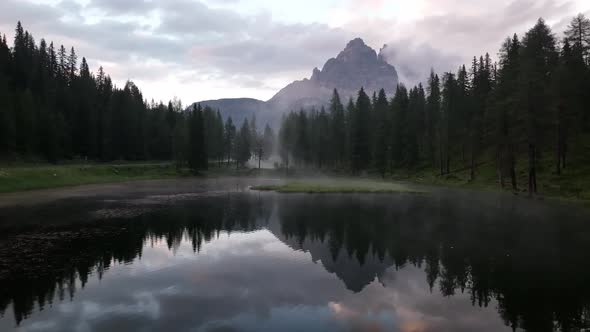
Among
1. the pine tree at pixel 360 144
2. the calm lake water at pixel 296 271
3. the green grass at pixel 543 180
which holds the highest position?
the pine tree at pixel 360 144

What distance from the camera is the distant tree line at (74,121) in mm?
85000

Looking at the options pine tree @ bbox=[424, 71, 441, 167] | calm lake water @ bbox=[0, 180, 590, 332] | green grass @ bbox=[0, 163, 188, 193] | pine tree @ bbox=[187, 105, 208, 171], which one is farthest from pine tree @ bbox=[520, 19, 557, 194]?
pine tree @ bbox=[187, 105, 208, 171]

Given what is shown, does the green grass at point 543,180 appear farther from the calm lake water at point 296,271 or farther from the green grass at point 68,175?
the green grass at point 68,175

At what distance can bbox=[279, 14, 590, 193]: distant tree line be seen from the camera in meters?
49.7

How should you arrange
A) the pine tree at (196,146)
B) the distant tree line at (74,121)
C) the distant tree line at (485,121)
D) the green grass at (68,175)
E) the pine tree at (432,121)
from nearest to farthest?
the distant tree line at (485,121), the green grass at (68,175), the distant tree line at (74,121), the pine tree at (432,121), the pine tree at (196,146)

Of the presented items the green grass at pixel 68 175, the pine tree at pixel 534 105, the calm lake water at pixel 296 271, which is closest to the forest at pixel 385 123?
the pine tree at pixel 534 105

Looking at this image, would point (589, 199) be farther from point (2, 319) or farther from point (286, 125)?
point (286, 125)

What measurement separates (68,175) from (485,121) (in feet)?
245

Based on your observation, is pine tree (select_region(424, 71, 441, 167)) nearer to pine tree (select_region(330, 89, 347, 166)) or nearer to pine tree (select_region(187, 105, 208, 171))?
pine tree (select_region(330, 89, 347, 166))

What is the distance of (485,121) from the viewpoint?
205 feet

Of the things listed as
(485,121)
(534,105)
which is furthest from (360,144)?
(534,105)

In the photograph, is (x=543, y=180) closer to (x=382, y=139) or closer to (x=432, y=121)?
(x=432, y=121)

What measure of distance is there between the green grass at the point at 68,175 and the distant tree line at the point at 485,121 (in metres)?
49.7

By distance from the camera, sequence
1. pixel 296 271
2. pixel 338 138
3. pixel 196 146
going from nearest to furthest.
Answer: pixel 296 271
pixel 196 146
pixel 338 138
